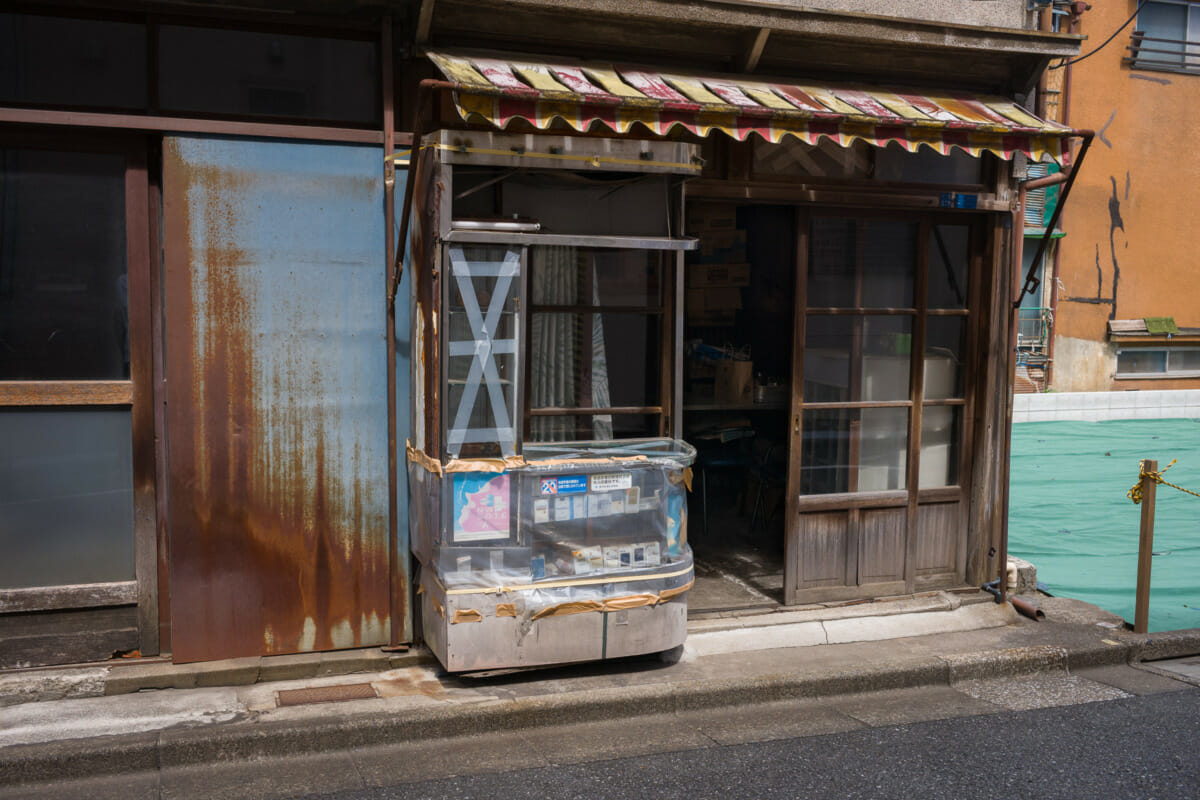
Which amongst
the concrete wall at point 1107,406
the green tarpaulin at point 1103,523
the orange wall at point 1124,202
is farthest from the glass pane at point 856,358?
the orange wall at point 1124,202

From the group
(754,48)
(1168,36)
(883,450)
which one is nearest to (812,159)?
(754,48)

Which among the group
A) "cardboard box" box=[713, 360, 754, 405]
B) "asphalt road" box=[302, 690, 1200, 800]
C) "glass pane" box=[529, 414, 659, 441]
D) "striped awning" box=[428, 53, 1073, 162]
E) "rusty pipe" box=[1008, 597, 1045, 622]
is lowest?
"asphalt road" box=[302, 690, 1200, 800]

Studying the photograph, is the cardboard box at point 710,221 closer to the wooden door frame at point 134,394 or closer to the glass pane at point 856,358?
the glass pane at point 856,358

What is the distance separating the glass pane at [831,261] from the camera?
6.32 metres

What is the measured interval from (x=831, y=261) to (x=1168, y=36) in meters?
15.9

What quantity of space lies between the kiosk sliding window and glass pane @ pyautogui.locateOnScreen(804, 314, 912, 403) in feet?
4.05

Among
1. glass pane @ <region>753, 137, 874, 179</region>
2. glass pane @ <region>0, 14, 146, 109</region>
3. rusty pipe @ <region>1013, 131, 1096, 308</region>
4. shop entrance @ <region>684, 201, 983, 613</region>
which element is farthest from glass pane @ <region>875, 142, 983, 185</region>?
glass pane @ <region>0, 14, 146, 109</region>

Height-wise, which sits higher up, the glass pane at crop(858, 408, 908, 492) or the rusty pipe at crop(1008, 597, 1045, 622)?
the glass pane at crop(858, 408, 908, 492)

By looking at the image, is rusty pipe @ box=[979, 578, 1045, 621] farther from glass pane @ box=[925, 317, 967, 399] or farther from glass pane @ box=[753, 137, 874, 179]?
glass pane @ box=[753, 137, 874, 179]

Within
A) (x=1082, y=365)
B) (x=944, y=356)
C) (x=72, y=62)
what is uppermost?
(x=72, y=62)

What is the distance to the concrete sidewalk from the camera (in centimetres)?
432

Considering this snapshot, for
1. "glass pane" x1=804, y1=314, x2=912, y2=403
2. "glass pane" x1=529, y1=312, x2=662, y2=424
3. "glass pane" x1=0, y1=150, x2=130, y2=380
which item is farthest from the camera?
"glass pane" x1=804, y1=314, x2=912, y2=403

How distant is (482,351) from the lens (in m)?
5.00

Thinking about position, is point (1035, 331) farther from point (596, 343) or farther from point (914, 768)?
point (914, 768)
